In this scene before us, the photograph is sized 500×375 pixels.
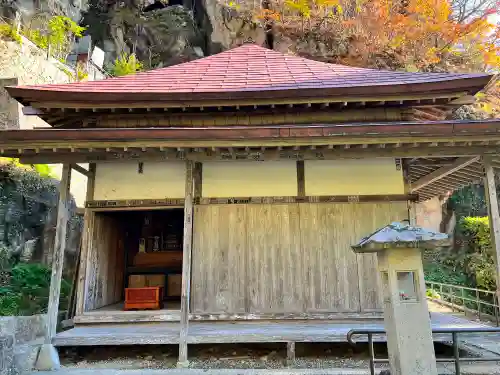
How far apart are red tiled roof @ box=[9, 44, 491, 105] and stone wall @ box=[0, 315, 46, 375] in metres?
4.22

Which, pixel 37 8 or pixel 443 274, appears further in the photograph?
pixel 37 8

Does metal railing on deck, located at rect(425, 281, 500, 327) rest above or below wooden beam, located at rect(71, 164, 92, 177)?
below

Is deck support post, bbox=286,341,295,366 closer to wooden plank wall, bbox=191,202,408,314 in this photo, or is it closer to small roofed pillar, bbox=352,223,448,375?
wooden plank wall, bbox=191,202,408,314

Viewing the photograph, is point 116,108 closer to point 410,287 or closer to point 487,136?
point 410,287

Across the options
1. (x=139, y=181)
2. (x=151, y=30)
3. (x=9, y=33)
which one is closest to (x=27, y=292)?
(x=139, y=181)

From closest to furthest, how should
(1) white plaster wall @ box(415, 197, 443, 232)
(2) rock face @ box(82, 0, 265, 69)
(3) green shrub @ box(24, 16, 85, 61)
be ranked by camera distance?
1. (3) green shrub @ box(24, 16, 85, 61)
2. (1) white plaster wall @ box(415, 197, 443, 232)
3. (2) rock face @ box(82, 0, 265, 69)

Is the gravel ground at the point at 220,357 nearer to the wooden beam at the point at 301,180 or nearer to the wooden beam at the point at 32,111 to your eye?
the wooden beam at the point at 301,180

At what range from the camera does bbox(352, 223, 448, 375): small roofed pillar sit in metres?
4.04

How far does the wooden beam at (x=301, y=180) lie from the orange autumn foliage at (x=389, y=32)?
1579 centimetres

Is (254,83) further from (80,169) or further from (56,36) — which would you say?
(56,36)

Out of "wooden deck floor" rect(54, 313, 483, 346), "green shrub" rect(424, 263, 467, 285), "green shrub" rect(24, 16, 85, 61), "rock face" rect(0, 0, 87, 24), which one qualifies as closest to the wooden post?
"wooden deck floor" rect(54, 313, 483, 346)

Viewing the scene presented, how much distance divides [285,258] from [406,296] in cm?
310

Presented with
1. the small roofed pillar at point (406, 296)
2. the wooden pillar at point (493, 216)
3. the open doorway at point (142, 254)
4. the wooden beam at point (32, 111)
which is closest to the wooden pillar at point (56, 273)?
the open doorway at point (142, 254)

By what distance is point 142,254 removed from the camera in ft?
33.9
